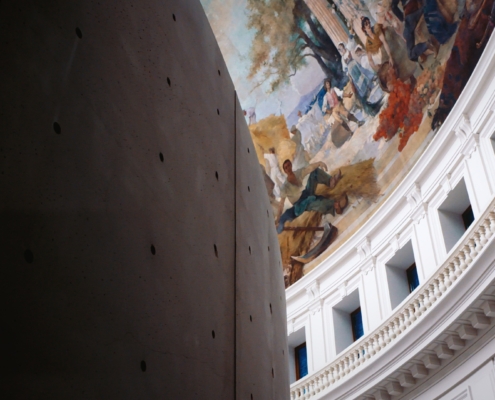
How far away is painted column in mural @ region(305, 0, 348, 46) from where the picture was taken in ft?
58.5

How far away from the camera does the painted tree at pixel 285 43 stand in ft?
60.3

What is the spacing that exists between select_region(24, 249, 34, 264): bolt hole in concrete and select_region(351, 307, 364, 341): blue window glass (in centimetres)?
1495

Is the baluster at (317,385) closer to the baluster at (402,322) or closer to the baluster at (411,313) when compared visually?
the baluster at (402,322)

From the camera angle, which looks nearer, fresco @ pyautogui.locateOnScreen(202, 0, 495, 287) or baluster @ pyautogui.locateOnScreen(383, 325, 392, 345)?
baluster @ pyautogui.locateOnScreen(383, 325, 392, 345)

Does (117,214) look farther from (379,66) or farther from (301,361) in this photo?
(301,361)

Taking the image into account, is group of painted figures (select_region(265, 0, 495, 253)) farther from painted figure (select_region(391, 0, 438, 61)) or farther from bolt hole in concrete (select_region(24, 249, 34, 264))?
bolt hole in concrete (select_region(24, 249, 34, 264))

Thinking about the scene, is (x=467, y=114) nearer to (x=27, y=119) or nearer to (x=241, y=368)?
(x=241, y=368)

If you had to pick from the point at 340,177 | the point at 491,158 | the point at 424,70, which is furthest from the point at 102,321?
the point at 340,177

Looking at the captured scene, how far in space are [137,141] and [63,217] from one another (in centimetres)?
57

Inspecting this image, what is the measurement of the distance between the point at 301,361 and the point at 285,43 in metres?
9.63

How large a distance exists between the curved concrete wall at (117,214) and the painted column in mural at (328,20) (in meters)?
15.4

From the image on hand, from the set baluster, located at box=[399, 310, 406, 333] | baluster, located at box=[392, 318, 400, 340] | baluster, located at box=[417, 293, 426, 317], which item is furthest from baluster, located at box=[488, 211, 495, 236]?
baluster, located at box=[392, 318, 400, 340]

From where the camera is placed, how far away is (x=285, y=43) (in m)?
19.0

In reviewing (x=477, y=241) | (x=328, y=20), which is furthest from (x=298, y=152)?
(x=477, y=241)
